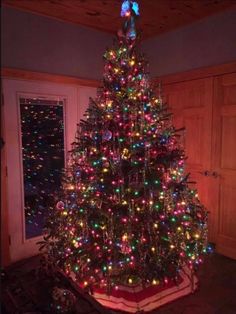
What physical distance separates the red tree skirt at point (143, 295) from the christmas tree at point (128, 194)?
8 cm

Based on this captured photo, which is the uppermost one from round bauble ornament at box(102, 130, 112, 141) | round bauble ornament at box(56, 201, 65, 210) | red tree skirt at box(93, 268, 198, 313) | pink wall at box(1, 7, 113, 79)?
pink wall at box(1, 7, 113, 79)

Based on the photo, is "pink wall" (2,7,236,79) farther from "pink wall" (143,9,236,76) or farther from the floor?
the floor

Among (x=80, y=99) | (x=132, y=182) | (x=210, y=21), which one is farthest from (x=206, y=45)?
(x=132, y=182)

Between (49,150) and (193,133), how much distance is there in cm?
171

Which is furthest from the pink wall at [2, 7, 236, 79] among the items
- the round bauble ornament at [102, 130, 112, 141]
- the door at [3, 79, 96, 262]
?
the round bauble ornament at [102, 130, 112, 141]

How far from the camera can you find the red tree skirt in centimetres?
204

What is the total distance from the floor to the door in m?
0.50

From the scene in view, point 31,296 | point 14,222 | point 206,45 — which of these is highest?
point 206,45

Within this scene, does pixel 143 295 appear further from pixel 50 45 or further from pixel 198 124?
pixel 50 45

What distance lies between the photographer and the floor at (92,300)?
178 centimetres

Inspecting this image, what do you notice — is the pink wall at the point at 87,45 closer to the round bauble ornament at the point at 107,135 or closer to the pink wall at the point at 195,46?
the pink wall at the point at 195,46

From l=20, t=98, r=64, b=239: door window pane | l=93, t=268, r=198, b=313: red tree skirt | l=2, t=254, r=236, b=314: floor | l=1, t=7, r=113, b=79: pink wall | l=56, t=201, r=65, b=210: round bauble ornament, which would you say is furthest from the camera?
l=20, t=98, r=64, b=239: door window pane

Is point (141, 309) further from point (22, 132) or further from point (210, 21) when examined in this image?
point (210, 21)

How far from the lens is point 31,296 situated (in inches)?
75.0
